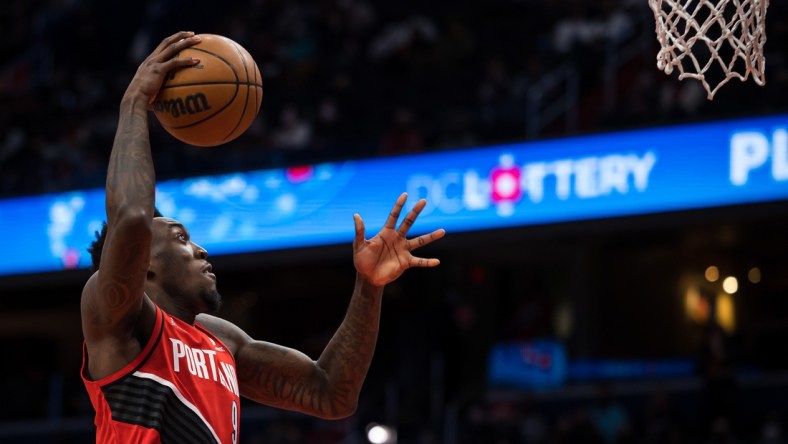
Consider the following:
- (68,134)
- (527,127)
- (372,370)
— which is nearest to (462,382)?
(372,370)

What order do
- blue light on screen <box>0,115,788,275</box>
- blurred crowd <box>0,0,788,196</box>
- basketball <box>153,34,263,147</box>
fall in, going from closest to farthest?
basketball <box>153,34,263,147</box>, blue light on screen <box>0,115,788,275</box>, blurred crowd <box>0,0,788,196</box>

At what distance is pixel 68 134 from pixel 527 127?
6.07 metres

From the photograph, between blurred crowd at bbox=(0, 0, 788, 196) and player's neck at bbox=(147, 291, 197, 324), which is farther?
blurred crowd at bbox=(0, 0, 788, 196)

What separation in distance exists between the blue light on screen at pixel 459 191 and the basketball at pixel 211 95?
24.6ft

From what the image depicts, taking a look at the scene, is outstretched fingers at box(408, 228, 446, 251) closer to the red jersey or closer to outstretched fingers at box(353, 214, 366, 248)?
outstretched fingers at box(353, 214, 366, 248)

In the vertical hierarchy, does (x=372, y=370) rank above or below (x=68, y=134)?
below

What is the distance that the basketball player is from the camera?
3318 mm

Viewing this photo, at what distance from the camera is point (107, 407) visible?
136 inches

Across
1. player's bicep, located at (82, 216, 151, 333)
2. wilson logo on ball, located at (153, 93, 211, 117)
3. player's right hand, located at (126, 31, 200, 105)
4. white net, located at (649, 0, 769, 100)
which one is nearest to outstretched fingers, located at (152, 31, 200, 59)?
player's right hand, located at (126, 31, 200, 105)

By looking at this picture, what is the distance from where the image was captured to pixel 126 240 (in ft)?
10.7

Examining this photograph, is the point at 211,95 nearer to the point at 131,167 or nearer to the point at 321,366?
the point at 131,167

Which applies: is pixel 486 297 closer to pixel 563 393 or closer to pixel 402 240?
pixel 563 393

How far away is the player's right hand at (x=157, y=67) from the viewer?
346cm

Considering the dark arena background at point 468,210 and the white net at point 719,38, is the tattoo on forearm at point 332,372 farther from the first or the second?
the dark arena background at point 468,210
